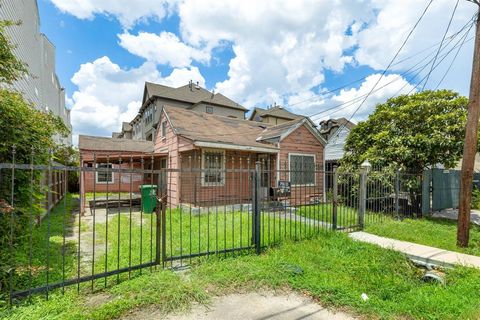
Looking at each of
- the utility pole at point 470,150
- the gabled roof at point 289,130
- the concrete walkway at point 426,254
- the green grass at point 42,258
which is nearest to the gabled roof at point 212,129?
the gabled roof at point 289,130

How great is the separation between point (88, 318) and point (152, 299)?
2.38 feet

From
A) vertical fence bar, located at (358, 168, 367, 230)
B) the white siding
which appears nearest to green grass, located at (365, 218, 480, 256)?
vertical fence bar, located at (358, 168, 367, 230)

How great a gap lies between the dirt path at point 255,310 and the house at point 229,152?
6.65 metres

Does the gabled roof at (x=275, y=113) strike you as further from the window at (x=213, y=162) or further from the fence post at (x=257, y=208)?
the fence post at (x=257, y=208)

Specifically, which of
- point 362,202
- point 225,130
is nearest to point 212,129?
point 225,130

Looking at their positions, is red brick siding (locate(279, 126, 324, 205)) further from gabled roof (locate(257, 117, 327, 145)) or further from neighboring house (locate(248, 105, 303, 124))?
neighboring house (locate(248, 105, 303, 124))

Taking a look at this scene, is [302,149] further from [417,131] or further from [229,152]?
[417,131]

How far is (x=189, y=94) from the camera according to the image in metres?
30.4

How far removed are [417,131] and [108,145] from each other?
18.6 m

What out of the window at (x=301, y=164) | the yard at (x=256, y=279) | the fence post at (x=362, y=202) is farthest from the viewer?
the window at (x=301, y=164)

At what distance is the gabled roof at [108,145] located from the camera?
1727cm

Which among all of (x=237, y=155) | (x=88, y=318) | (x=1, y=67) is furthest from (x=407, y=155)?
(x=1, y=67)

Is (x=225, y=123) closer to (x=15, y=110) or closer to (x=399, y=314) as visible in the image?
(x=15, y=110)

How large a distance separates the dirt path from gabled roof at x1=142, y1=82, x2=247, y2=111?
85.9 ft
